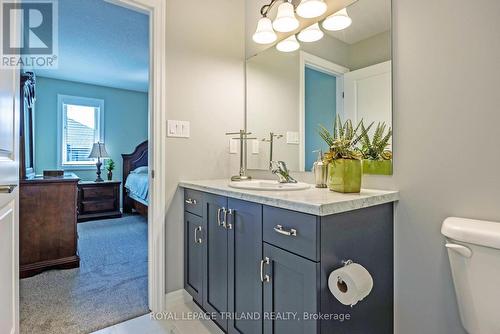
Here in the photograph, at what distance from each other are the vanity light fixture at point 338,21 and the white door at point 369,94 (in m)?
0.27

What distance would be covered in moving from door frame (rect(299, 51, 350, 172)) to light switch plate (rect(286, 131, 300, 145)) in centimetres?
4

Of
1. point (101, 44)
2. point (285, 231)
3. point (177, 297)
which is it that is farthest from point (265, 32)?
point (101, 44)

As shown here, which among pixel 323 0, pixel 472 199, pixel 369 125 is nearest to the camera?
pixel 472 199

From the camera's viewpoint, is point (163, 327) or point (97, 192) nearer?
point (163, 327)

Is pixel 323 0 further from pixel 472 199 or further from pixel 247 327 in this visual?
pixel 247 327

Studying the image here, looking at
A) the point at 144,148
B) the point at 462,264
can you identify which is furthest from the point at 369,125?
the point at 144,148

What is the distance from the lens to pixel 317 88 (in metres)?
1.67

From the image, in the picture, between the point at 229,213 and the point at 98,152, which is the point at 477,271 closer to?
the point at 229,213

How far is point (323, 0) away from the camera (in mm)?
1533

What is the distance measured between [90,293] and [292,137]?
1.84 metres

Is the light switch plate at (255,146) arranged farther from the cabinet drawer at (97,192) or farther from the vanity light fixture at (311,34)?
the cabinet drawer at (97,192)

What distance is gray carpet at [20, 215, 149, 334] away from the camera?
62.4 inches

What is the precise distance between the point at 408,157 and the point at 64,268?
9.12 feet

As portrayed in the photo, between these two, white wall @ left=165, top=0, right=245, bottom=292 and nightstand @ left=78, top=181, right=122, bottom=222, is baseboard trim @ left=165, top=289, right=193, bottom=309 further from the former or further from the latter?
nightstand @ left=78, top=181, right=122, bottom=222
